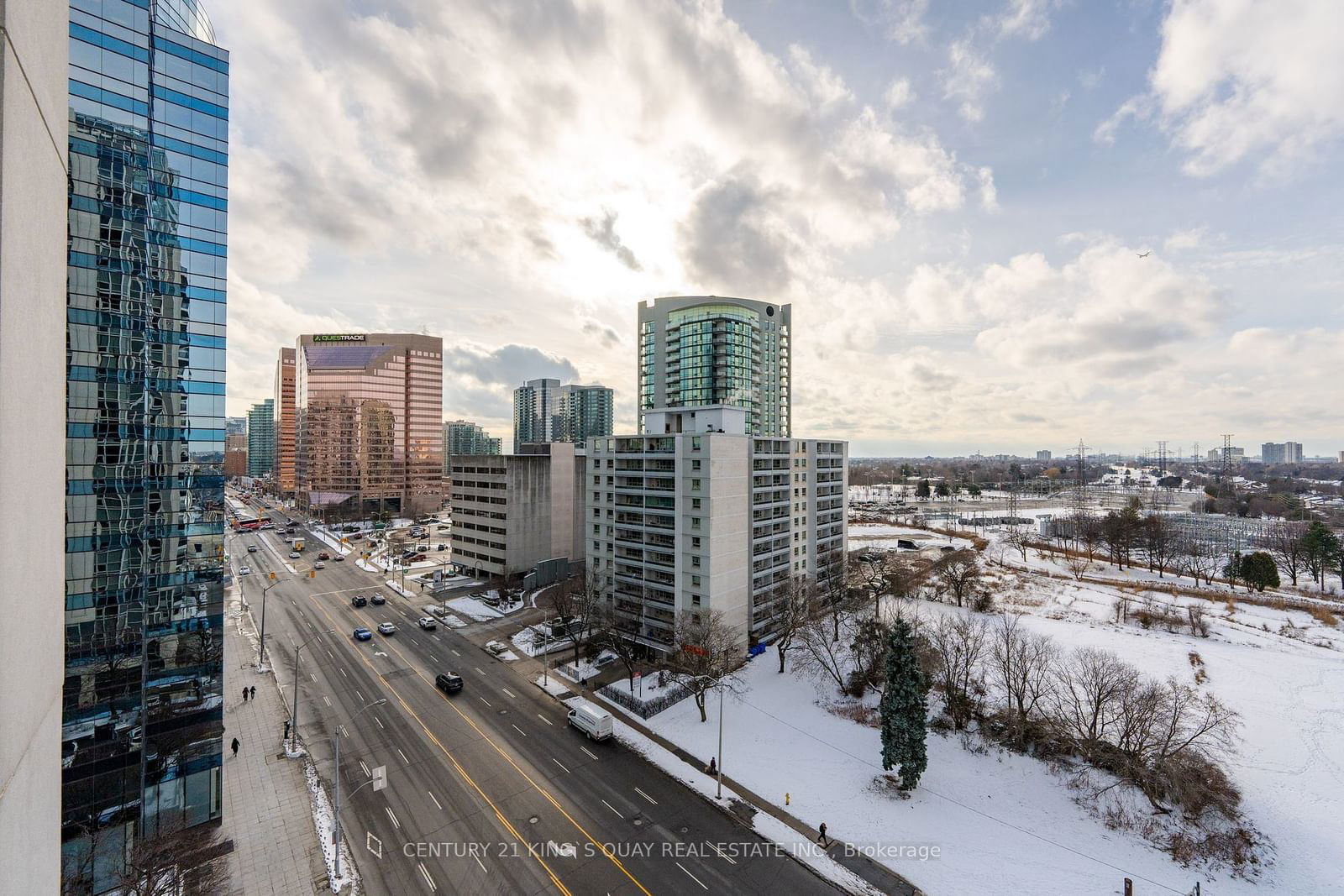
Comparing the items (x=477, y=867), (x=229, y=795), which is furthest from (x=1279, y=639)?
(x=229, y=795)

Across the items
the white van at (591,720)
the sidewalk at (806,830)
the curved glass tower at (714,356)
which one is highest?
the curved glass tower at (714,356)

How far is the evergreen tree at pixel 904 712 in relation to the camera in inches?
1140

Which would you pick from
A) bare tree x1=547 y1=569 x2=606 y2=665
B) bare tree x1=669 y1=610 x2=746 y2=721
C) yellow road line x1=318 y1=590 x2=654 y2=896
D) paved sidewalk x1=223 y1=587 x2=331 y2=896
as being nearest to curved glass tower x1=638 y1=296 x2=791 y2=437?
bare tree x1=547 y1=569 x2=606 y2=665

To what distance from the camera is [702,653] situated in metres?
37.8

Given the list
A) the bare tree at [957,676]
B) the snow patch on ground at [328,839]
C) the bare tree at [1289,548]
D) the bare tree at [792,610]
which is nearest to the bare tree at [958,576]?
the bare tree at [957,676]

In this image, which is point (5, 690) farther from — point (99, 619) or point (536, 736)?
point (536, 736)

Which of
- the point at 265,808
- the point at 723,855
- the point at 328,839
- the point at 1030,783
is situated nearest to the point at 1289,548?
the point at 1030,783

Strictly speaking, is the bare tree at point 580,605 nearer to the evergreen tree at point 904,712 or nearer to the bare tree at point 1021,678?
the evergreen tree at point 904,712

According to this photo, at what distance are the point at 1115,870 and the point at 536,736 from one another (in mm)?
30736

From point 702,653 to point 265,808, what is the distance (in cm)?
2596

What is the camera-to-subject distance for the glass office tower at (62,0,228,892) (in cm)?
2327

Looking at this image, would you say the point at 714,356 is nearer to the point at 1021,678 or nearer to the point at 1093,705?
the point at 1021,678

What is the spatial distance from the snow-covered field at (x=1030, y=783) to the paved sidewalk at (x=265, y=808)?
19532mm

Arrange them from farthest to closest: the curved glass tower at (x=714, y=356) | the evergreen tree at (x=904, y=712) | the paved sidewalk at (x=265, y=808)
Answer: the curved glass tower at (x=714, y=356), the evergreen tree at (x=904, y=712), the paved sidewalk at (x=265, y=808)
